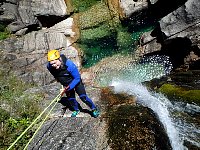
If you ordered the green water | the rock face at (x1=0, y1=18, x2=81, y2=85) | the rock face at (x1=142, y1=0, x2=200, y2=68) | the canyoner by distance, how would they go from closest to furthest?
1. the canyoner
2. the rock face at (x1=142, y1=0, x2=200, y2=68)
3. the rock face at (x1=0, y1=18, x2=81, y2=85)
4. the green water

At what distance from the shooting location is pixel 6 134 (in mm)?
8461

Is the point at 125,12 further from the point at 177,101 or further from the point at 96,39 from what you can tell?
the point at 177,101

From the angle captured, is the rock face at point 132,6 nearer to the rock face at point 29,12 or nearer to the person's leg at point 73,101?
the rock face at point 29,12

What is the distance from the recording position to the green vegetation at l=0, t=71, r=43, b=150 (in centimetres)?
835

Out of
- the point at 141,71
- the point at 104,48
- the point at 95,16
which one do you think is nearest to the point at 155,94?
the point at 141,71

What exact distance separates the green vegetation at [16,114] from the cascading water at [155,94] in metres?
3.66

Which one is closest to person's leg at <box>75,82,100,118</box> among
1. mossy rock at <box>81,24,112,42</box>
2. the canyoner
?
the canyoner

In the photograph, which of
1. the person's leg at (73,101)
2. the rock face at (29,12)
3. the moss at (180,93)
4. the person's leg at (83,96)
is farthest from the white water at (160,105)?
the rock face at (29,12)

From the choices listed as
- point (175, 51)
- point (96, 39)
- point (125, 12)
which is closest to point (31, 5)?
point (96, 39)

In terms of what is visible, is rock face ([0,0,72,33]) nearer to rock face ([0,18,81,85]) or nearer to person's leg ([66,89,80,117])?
rock face ([0,18,81,85])

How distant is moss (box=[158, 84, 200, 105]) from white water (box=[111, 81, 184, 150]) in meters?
0.31

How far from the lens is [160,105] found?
10.5 m

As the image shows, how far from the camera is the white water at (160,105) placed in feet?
28.3

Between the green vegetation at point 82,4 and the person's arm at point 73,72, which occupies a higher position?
the green vegetation at point 82,4
